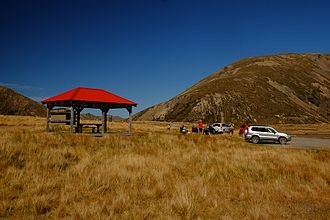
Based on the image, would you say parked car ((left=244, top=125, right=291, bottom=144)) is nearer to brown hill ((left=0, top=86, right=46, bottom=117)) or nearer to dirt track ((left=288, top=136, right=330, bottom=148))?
dirt track ((left=288, top=136, right=330, bottom=148))

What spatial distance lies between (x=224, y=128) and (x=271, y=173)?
1422 inches

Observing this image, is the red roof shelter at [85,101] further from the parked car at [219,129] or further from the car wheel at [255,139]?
the parked car at [219,129]

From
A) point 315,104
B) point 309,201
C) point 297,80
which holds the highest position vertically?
point 297,80

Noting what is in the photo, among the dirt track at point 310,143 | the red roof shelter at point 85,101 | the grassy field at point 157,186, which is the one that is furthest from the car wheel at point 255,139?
the grassy field at point 157,186

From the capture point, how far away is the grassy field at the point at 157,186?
6.93 m

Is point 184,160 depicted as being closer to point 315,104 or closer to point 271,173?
point 271,173

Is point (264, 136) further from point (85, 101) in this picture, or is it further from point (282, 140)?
point (85, 101)

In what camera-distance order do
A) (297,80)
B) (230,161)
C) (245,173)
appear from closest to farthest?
(245,173), (230,161), (297,80)

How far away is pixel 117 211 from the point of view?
6.89 meters

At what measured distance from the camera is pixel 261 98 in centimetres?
10688

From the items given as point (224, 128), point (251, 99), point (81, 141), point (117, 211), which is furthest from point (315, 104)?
point (117, 211)

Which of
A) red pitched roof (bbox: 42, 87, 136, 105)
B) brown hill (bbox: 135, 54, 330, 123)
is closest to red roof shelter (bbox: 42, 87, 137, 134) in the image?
red pitched roof (bbox: 42, 87, 136, 105)

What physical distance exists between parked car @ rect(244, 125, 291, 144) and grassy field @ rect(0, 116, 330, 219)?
16.0m

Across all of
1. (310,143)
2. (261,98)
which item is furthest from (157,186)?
(261,98)
